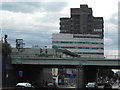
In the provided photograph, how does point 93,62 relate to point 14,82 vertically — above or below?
above

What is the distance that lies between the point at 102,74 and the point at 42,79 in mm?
93000

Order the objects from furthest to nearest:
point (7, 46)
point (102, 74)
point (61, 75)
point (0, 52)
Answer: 1. point (102, 74)
2. point (61, 75)
3. point (7, 46)
4. point (0, 52)

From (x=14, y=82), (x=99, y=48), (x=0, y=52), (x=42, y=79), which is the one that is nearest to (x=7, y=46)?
(x=0, y=52)

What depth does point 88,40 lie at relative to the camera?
627 ft

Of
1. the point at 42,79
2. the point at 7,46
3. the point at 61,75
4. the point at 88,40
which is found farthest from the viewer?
the point at 88,40

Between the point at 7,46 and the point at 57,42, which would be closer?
the point at 7,46

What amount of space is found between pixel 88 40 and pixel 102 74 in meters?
25.5

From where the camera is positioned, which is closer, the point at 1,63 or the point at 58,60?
the point at 1,63

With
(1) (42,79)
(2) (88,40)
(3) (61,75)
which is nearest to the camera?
(1) (42,79)

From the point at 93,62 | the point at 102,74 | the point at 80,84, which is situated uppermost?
the point at 93,62

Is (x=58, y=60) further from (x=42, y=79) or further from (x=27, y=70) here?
(x=42, y=79)

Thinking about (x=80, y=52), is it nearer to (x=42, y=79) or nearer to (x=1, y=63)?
(x=42, y=79)

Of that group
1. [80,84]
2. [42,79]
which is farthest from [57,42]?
[80,84]

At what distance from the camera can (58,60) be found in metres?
65.5
